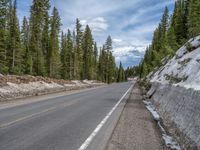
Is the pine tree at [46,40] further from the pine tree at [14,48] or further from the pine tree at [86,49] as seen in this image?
the pine tree at [86,49]

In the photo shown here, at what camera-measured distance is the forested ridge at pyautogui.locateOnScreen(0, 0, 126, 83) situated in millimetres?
45125

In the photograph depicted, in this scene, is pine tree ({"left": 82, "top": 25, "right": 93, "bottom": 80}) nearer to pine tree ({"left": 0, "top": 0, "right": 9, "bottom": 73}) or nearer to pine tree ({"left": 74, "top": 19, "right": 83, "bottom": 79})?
pine tree ({"left": 74, "top": 19, "right": 83, "bottom": 79})

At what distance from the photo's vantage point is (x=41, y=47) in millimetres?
57156

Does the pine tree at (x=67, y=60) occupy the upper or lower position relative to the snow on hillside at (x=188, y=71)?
upper

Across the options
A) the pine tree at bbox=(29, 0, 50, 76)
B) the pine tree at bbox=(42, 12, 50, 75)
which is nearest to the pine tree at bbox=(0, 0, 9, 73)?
the pine tree at bbox=(29, 0, 50, 76)

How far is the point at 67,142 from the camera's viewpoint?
273 inches

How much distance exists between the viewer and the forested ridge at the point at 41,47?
4512 cm

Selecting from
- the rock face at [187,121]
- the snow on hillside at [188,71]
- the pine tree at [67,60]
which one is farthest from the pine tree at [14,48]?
the rock face at [187,121]

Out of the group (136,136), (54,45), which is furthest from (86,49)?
(136,136)

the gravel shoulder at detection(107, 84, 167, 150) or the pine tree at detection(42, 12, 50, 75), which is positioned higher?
the pine tree at detection(42, 12, 50, 75)

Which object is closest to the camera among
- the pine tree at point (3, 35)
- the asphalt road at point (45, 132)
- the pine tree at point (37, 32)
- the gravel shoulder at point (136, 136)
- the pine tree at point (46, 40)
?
the asphalt road at point (45, 132)

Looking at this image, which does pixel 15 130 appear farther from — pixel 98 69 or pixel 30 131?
pixel 98 69

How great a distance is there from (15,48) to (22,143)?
4201 cm

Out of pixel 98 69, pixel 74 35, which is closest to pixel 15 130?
pixel 74 35
